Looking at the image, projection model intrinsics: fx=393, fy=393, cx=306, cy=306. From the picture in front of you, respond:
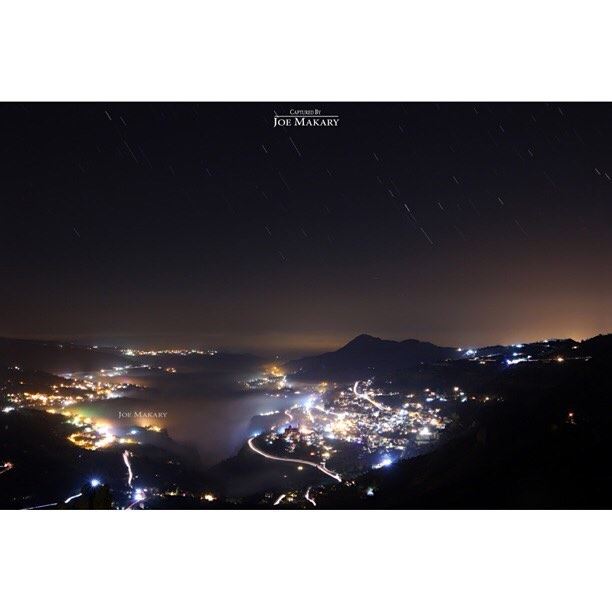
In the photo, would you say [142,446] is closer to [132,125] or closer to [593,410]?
[132,125]

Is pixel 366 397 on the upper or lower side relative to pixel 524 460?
upper

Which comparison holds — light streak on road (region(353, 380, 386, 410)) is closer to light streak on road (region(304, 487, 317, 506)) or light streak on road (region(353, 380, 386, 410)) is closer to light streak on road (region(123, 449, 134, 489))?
light streak on road (region(304, 487, 317, 506))

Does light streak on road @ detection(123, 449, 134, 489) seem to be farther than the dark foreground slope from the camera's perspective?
Yes

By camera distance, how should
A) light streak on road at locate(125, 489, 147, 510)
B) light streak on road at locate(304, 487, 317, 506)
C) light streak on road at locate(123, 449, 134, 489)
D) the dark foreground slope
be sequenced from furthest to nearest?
1. light streak on road at locate(123, 449, 134, 489)
2. light streak on road at locate(125, 489, 147, 510)
3. light streak on road at locate(304, 487, 317, 506)
4. the dark foreground slope

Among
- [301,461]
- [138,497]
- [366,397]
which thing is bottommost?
[138,497]

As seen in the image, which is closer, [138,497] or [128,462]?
Result: [138,497]

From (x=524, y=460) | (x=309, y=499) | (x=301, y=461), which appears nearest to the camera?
(x=309, y=499)

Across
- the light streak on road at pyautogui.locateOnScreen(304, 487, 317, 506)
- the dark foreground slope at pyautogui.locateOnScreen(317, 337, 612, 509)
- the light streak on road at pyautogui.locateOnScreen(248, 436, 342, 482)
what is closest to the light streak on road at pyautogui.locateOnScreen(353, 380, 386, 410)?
the dark foreground slope at pyautogui.locateOnScreen(317, 337, 612, 509)

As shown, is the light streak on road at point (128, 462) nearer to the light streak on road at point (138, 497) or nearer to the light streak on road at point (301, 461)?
the light streak on road at point (138, 497)

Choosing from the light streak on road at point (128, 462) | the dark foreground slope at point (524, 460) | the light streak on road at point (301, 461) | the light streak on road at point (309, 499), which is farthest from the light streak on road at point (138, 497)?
the light streak on road at point (301, 461)

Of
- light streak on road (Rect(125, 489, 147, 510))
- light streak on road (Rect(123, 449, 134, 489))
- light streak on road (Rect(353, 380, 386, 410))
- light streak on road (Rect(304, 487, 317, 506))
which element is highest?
light streak on road (Rect(353, 380, 386, 410))

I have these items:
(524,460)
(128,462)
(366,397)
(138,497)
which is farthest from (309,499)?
(128,462)

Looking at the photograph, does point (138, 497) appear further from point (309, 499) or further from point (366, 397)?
point (366, 397)
